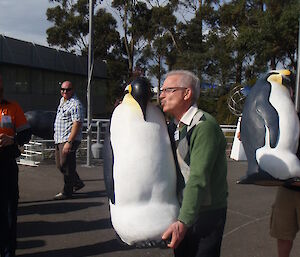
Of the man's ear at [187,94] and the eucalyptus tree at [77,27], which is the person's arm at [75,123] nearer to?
the man's ear at [187,94]

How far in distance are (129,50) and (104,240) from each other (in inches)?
1186

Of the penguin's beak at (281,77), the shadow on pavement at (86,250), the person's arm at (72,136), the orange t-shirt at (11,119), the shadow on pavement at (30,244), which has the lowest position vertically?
the shadow on pavement at (86,250)

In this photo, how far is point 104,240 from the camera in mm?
4336

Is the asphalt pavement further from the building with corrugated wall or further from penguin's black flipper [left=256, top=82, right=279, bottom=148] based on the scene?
the building with corrugated wall

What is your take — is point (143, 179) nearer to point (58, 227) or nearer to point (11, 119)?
point (11, 119)

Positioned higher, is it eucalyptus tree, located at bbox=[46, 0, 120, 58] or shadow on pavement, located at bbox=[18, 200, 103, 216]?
eucalyptus tree, located at bbox=[46, 0, 120, 58]

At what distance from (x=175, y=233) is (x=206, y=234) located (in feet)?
0.95

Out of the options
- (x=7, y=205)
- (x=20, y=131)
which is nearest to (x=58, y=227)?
(x=7, y=205)

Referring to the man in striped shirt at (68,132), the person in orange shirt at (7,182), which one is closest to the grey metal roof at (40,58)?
the man in striped shirt at (68,132)

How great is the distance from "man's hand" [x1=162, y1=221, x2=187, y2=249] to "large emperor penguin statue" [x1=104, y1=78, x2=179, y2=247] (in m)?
0.04

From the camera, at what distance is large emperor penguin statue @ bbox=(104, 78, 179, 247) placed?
2146mm

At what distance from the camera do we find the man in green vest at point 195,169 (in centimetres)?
210

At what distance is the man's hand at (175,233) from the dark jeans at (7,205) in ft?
5.85

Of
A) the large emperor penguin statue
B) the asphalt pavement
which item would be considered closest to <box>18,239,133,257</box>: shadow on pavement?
the asphalt pavement
